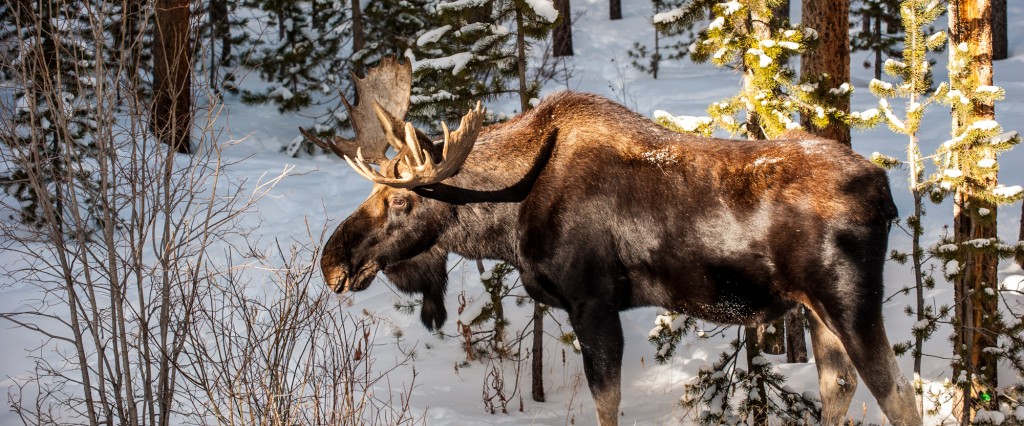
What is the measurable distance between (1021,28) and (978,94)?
60.3 ft

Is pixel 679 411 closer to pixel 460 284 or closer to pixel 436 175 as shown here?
pixel 436 175

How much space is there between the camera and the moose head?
4.64 m

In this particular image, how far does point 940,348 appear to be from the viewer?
23.1 feet

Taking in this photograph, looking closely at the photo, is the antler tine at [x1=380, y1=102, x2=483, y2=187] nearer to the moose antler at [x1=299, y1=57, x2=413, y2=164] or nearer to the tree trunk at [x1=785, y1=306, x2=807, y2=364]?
the moose antler at [x1=299, y1=57, x2=413, y2=164]

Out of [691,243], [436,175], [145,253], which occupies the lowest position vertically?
[145,253]

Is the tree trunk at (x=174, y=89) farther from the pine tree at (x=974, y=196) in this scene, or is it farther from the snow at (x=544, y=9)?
the pine tree at (x=974, y=196)

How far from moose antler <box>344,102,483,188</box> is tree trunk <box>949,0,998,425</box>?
3246mm

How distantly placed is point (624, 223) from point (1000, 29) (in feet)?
54.2

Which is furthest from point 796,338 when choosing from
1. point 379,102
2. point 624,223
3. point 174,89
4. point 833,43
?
Result: point 174,89

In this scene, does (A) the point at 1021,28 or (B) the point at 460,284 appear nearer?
(B) the point at 460,284

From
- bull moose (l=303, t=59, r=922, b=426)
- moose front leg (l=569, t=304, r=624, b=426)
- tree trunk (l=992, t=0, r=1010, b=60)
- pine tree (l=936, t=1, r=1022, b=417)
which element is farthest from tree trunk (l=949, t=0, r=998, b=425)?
tree trunk (l=992, t=0, r=1010, b=60)

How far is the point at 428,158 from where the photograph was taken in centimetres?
459

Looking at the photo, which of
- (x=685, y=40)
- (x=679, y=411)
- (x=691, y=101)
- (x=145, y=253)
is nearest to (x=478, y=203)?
(x=679, y=411)

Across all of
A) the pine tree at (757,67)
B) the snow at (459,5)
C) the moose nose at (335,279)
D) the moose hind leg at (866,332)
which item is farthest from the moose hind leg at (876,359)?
the snow at (459,5)
